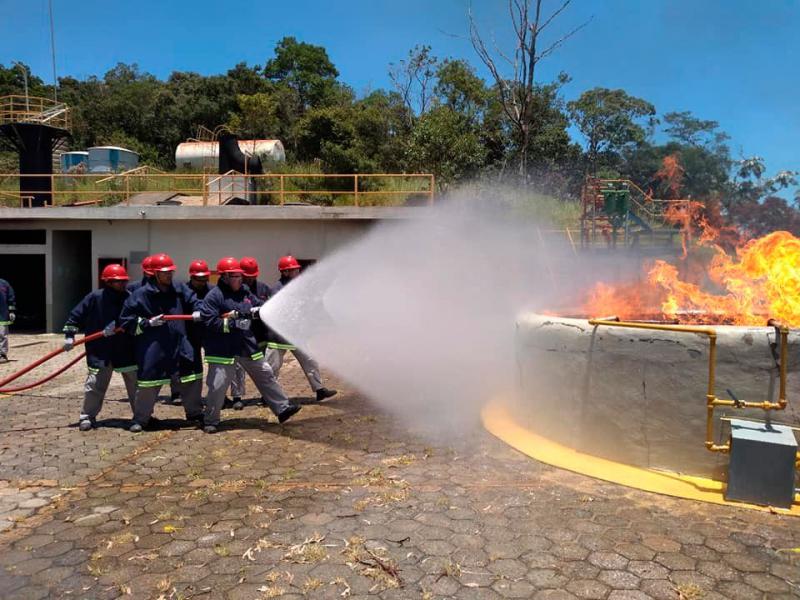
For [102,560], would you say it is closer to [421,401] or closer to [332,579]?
[332,579]

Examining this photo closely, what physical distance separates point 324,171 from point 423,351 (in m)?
23.5

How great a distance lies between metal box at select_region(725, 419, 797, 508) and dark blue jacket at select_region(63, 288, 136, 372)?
6022 mm

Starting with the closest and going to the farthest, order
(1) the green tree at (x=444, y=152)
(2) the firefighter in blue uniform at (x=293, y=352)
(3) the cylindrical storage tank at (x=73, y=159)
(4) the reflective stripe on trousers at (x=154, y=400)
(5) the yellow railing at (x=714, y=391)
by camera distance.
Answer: (5) the yellow railing at (x=714, y=391), (4) the reflective stripe on trousers at (x=154, y=400), (2) the firefighter in blue uniform at (x=293, y=352), (1) the green tree at (x=444, y=152), (3) the cylindrical storage tank at (x=73, y=159)

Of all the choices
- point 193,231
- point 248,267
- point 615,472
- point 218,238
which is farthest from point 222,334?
point 193,231

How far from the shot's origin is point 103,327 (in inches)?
268

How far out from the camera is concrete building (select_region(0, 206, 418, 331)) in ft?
52.4

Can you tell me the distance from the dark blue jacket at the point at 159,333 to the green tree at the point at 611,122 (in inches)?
1216

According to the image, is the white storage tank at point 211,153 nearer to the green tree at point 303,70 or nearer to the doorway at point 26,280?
the doorway at point 26,280

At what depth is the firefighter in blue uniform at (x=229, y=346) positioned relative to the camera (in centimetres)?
653

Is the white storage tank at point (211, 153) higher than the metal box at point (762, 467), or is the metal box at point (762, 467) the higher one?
the white storage tank at point (211, 153)

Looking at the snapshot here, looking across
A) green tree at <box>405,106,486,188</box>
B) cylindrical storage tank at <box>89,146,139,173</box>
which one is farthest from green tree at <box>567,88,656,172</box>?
cylindrical storage tank at <box>89,146,139,173</box>

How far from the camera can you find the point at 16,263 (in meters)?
20.7

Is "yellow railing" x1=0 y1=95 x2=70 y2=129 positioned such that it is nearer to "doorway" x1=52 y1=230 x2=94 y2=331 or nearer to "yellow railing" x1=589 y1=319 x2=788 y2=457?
"doorway" x1=52 y1=230 x2=94 y2=331

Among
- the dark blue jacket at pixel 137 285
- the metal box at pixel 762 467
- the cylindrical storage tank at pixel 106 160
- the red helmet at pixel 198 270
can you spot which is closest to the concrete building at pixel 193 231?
the red helmet at pixel 198 270
